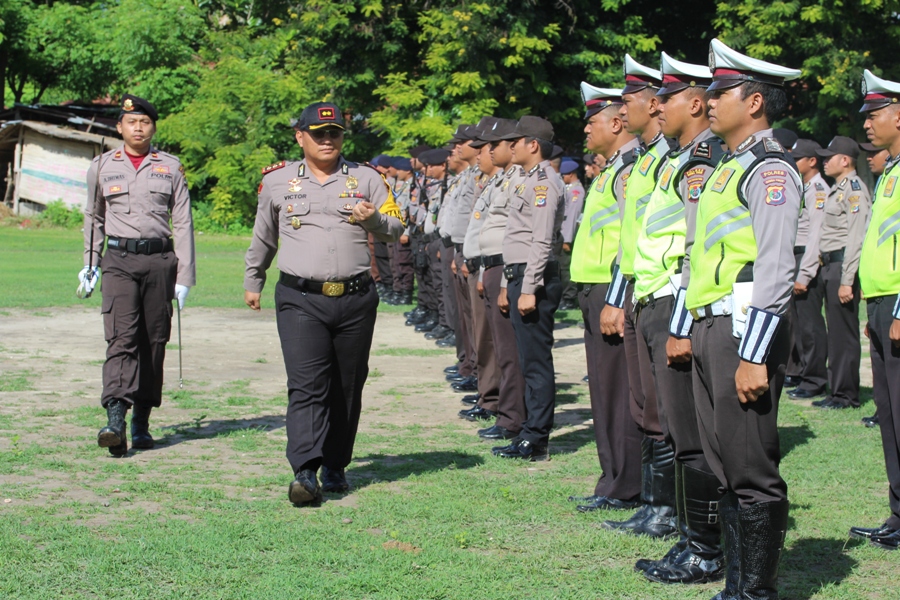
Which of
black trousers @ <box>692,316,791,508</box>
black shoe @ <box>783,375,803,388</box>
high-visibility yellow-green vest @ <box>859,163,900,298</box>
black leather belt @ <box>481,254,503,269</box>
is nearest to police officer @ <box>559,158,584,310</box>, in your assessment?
black shoe @ <box>783,375,803,388</box>

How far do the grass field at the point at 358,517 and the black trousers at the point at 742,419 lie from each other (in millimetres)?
703

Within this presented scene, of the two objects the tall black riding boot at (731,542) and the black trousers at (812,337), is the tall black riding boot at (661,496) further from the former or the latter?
the black trousers at (812,337)

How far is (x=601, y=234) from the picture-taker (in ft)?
21.9

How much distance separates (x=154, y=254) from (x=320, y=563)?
11.5ft

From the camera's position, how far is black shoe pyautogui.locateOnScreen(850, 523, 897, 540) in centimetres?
586

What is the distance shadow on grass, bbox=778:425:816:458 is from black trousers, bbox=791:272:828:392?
1792 millimetres

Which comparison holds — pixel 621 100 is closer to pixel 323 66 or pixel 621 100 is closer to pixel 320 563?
pixel 320 563

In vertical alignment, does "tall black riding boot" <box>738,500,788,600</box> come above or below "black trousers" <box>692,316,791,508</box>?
below

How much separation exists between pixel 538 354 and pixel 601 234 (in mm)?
1550

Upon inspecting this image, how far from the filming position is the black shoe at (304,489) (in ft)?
20.7

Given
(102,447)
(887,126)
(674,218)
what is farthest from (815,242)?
(102,447)

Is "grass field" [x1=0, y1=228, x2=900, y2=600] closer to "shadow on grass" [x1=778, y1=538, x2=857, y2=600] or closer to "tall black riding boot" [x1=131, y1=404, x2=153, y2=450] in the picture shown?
"shadow on grass" [x1=778, y1=538, x2=857, y2=600]

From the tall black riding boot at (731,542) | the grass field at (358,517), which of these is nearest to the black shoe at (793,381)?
the grass field at (358,517)

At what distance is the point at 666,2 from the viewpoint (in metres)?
31.0
